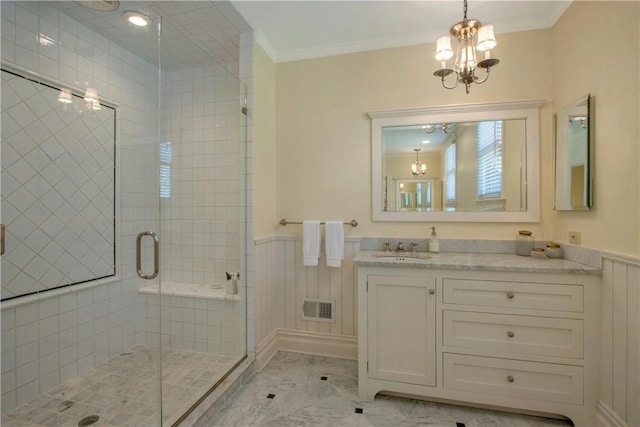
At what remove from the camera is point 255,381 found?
201 centimetres

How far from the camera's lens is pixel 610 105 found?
1.49m

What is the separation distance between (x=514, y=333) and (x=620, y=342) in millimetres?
438

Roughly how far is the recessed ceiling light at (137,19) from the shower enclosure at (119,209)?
0.02 m

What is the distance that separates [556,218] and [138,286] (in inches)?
122

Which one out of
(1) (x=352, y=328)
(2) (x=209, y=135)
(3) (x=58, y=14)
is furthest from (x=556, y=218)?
(3) (x=58, y=14)

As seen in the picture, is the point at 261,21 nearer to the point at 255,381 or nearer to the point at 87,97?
the point at 87,97

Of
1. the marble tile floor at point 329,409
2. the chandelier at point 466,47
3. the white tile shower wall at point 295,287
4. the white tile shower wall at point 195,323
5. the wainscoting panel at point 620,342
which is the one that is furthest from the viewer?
the white tile shower wall at point 295,287

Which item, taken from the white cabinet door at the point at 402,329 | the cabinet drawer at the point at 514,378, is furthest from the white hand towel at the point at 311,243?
the cabinet drawer at the point at 514,378

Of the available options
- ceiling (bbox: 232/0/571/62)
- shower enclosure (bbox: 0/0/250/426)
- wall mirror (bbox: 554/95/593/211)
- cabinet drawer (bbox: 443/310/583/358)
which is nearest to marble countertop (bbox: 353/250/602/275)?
cabinet drawer (bbox: 443/310/583/358)

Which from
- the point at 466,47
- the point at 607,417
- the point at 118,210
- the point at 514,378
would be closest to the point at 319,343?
the point at 514,378

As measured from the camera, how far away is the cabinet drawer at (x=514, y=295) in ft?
5.11

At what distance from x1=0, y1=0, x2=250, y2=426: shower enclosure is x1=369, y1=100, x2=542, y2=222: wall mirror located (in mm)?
1130

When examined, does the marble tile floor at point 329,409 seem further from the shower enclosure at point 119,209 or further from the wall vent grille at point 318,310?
the wall vent grille at point 318,310

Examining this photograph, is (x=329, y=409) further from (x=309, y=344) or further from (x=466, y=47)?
(x=466, y=47)
